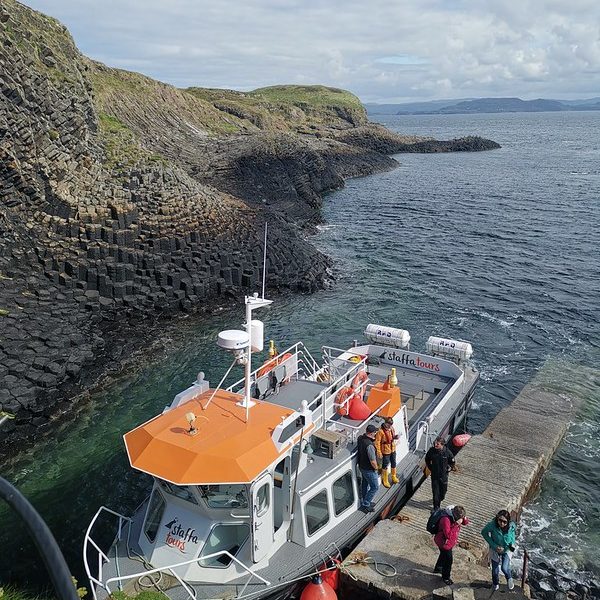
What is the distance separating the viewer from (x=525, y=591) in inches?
436

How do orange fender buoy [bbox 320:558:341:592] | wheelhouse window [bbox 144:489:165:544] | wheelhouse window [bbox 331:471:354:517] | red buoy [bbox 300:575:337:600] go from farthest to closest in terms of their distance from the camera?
1. wheelhouse window [bbox 331:471:354:517]
2. orange fender buoy [bbox 320:558:341:592]
3. wheelhouse window [bbox 144:489:165:544]
4. red buoy [bbox 300:575:337:600]

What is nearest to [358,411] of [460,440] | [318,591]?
[460,440]

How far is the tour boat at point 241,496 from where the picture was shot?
10297 mm

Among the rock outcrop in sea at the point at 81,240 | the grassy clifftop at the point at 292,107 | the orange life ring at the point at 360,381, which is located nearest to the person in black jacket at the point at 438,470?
the orange life ring at the point at 360,381

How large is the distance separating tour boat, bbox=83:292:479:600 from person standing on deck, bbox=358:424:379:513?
0.53 ft

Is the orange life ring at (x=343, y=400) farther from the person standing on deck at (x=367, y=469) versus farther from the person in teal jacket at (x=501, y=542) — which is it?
the person in teal jacket at (x=501, y=542)

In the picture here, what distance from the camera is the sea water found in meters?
15.2

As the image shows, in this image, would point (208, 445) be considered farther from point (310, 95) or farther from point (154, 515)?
point (310, 95)

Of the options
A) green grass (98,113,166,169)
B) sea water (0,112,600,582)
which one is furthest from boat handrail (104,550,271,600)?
green grass (98,113,166,169)

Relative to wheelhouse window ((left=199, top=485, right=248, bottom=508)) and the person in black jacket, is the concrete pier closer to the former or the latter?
the person in black jacket

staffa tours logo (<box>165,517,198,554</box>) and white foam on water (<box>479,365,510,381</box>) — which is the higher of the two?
staffa tours logo (<box>165,517,198,554</box>)

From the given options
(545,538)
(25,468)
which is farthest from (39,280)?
(545,538)

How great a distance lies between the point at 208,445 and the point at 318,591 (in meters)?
3.34

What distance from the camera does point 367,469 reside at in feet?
41.0
